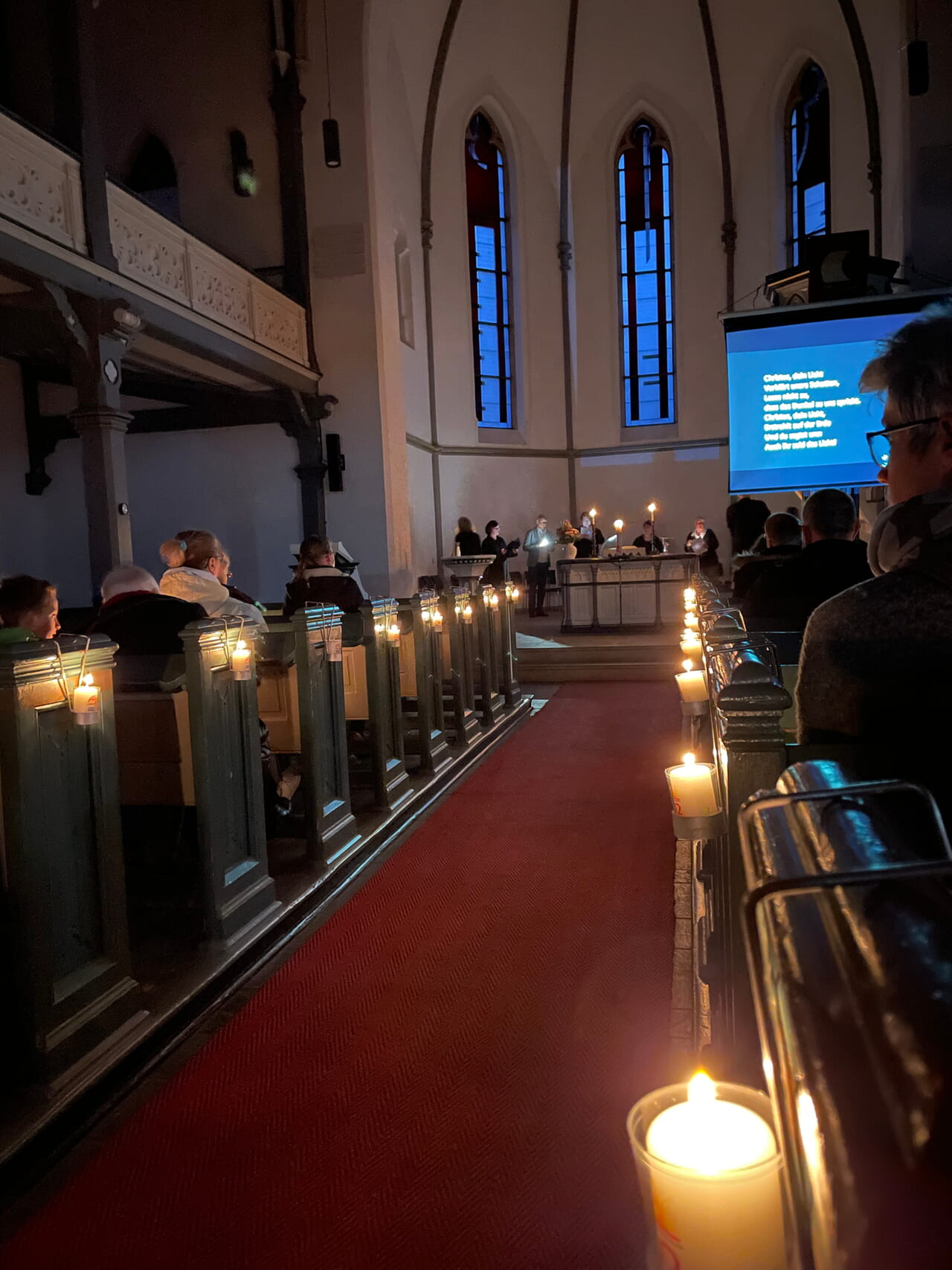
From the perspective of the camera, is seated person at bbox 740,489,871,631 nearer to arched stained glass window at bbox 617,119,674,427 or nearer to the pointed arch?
the pointed arch

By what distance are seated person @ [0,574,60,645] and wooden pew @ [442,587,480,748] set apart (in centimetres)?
279

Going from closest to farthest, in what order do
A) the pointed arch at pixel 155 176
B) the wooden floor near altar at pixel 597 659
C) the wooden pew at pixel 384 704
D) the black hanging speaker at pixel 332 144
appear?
the wooden pew at pixel 384 704 → the wooden floor near altar at pixel 597 659 → the black hanging speaker at pixel 332 144 → the pointed arch at pixel 155 176

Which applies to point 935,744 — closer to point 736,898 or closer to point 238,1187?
point 736,898

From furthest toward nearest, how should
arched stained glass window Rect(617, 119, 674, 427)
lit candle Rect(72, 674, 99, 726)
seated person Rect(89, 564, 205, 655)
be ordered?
arched stained glass window Rect(617, 119, 674, 427) → seated person Rect(89, 564, 205, 655) → lit candle Rect(72, 674, 99, 726)

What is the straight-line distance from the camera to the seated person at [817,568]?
3.46 metres

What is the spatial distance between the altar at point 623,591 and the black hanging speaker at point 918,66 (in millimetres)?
4706

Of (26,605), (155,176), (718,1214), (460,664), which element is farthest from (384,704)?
(155,176)

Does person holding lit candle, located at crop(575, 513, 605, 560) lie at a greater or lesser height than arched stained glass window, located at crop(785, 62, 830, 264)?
lesser

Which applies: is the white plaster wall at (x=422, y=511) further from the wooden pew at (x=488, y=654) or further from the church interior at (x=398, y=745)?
the wooden pew at (x=488, y=654)

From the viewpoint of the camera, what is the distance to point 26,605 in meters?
2.75

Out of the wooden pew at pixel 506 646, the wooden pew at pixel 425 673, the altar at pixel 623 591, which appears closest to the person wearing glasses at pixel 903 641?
the wooden pew at pixel 425 673

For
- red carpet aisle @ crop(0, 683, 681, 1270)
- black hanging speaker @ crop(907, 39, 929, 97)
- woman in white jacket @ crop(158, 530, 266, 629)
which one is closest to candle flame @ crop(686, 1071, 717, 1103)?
red carpet aisle @ crop(0, 683, 681, 1270)

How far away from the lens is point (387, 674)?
4.29 metres

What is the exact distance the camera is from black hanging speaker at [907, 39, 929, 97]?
8086 mm
